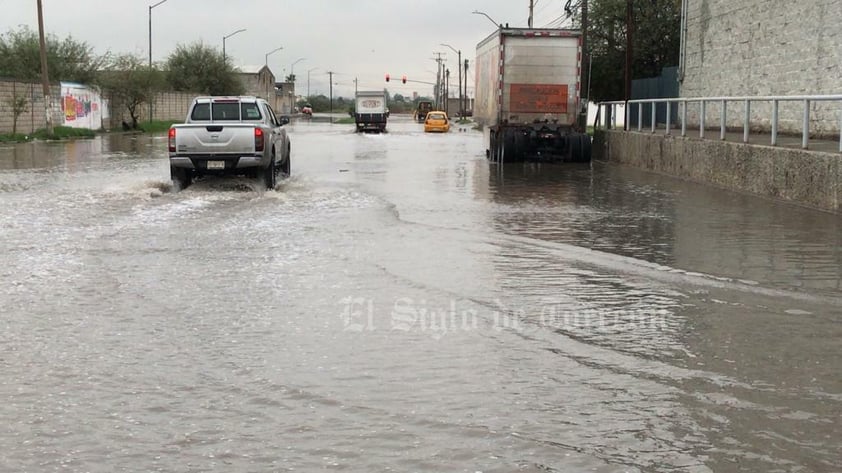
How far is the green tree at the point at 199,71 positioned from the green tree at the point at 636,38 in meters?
58.7

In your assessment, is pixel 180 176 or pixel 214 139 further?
pixel 180 176

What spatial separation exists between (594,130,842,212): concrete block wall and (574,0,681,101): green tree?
1741cm

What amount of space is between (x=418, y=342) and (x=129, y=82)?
5709 cm

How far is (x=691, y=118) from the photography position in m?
36.1

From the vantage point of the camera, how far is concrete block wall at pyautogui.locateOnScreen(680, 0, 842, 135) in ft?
80.8

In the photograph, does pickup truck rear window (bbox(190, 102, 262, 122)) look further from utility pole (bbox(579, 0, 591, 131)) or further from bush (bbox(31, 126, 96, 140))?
bush (bbox(31, 126, 96, 140))

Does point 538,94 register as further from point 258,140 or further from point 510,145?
point 258,140

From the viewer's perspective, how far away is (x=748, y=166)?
18.0 m

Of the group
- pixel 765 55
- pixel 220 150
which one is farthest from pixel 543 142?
pixel 220 150

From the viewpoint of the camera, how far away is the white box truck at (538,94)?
2748cm

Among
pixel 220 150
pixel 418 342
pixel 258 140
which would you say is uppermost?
pixel 258 140

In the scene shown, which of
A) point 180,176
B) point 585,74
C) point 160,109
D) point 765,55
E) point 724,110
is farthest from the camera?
point 160,109

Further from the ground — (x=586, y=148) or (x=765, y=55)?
(x=765, y=55)

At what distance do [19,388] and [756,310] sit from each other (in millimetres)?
5386
